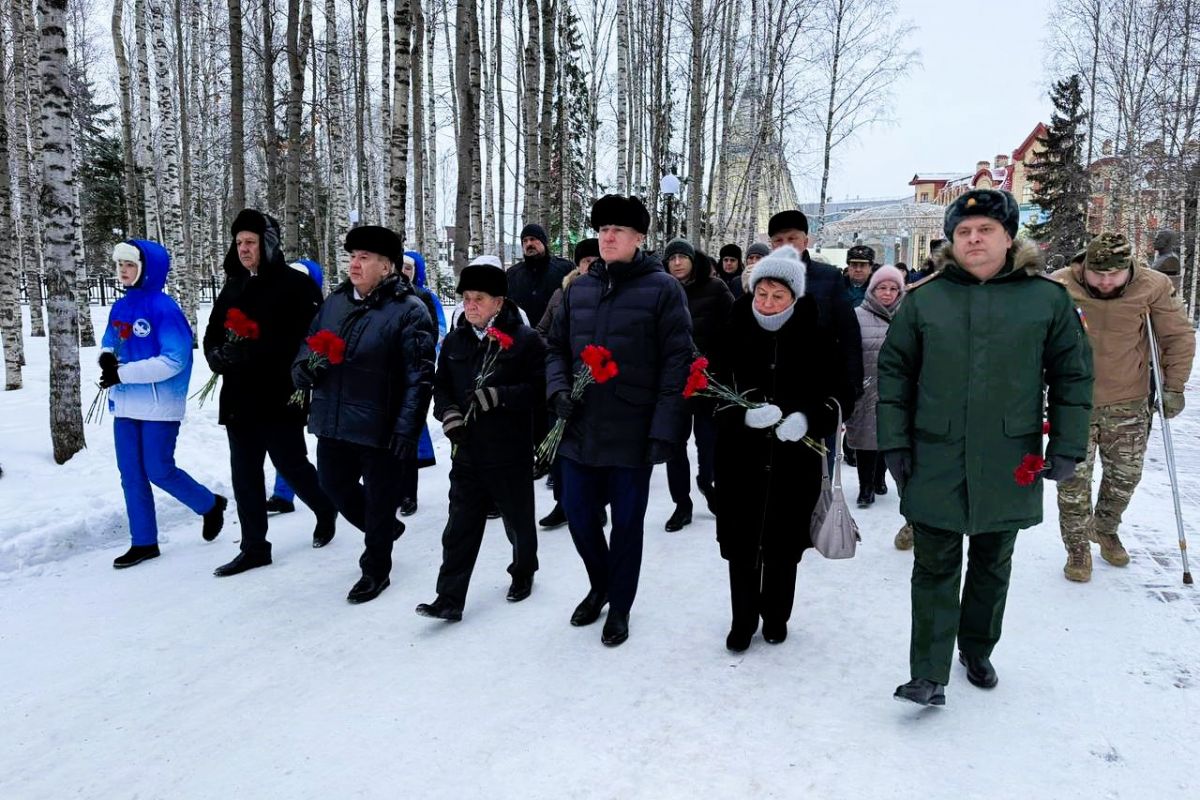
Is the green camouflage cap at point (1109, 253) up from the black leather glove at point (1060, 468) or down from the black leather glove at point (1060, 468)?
up

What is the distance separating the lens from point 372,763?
8.93 feet

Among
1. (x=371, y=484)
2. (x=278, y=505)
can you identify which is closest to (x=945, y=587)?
(x=371, y=484)

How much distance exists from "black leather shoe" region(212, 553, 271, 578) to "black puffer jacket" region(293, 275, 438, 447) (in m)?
1.12

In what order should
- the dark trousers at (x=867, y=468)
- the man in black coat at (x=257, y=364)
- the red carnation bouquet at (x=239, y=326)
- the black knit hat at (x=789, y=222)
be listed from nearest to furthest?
1. the red carnation bouquet at (x=239, y=326)
2. the man in black coat at (x=257, y=364)
3. the black knit hat at (x=789, y=222)
4. the dark trousers at (x=867, y=468)

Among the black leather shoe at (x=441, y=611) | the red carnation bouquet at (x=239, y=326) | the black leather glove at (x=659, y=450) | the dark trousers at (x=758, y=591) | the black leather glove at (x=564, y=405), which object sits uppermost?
the red carnation bouquet at (x=239, y=326)

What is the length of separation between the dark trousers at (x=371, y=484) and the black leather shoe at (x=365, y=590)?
0.12 feet

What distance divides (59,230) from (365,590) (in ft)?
14.7

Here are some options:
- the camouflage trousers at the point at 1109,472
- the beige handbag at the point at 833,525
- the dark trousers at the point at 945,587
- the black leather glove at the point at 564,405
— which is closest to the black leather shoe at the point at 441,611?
the black leather glove at the point at 564,405

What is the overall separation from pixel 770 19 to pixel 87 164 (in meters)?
26.2

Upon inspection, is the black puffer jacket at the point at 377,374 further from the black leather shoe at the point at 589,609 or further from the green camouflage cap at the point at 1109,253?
the green camouflage cap at the point at 1109,253

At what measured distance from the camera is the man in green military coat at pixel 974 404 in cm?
285

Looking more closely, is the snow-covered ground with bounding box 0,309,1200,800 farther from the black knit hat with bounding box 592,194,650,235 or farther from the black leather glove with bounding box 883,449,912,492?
the black knit hat with bounding box 592,194,650,235

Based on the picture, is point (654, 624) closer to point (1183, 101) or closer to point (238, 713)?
point (238, 713)

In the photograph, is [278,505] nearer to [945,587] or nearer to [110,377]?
[110,377]
